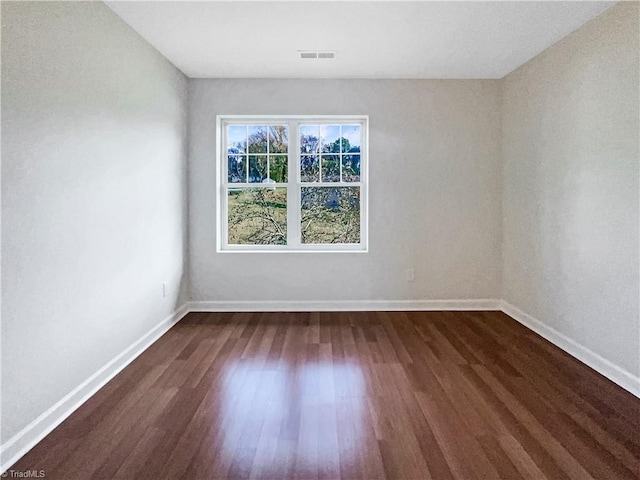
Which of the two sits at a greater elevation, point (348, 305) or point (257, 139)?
point (257, 139)

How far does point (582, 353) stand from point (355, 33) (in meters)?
3.00

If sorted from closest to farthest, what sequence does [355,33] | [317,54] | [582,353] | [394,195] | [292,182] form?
[582,353], [355,33], [317,54], [394,195], [292,182]

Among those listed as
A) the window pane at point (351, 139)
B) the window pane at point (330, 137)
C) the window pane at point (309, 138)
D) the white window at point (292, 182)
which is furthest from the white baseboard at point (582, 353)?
the window pane at point (309, 138)

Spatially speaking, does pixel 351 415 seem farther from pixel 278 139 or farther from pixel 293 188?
pixel 278 139

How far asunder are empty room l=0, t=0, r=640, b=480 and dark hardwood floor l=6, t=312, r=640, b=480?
0.02m

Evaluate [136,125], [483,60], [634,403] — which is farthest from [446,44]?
[634,403]

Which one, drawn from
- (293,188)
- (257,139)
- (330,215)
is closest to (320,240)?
(330,215)

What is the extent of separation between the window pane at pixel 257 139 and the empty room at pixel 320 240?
0.02 metres

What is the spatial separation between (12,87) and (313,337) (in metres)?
2.65

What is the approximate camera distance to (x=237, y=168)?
4.37m

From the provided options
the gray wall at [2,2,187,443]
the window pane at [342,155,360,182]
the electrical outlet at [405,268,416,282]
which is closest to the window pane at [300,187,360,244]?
the window pane at [342,155,360,182]

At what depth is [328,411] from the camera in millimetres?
2197

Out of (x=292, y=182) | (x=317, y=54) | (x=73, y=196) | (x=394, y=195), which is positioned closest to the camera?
(x=73, y=196)

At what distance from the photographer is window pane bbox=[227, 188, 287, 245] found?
4367 mm
